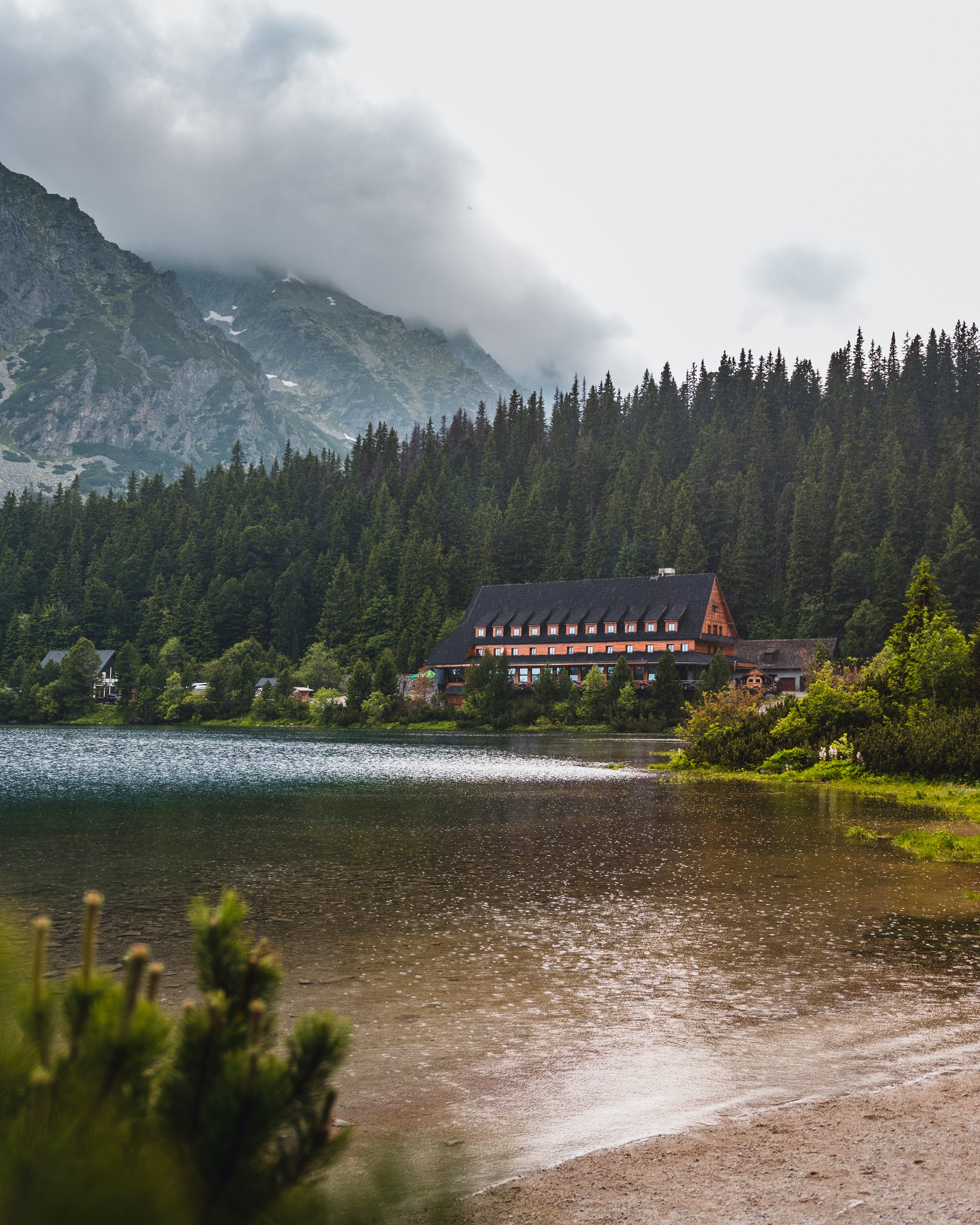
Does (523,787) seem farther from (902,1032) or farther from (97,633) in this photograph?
(97,633)

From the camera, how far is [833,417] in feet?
522

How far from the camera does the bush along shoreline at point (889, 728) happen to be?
111ft

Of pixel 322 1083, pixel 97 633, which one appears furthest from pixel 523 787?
pixel 97 633

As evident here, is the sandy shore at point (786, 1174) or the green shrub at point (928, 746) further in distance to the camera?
the green shrub at point (928, 746)

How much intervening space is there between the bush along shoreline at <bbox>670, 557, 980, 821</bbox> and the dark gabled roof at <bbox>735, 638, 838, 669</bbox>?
5825cm

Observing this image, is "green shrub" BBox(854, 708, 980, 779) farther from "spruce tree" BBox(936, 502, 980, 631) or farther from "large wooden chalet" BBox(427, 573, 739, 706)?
"spruce tree" BBox(936, 502, 980, 631)

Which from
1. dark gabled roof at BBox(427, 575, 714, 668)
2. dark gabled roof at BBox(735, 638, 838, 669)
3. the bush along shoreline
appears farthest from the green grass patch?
dark gabled roof at BBox(427, 575, 714, 668)

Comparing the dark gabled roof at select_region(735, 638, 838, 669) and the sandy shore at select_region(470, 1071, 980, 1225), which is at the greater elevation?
the dark gabled roof at select_region(735, 638, 838, 669)

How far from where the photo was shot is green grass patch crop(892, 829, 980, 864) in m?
19.7

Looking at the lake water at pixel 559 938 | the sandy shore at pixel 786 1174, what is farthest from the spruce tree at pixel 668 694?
the sandy shore at pixel 786 1174

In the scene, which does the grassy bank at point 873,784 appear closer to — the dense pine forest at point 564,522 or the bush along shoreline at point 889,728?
the bush along shoreline at point 889,728

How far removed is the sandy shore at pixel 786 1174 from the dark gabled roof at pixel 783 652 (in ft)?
329

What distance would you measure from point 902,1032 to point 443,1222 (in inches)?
221

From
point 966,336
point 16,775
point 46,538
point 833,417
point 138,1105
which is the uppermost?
point 966,336
